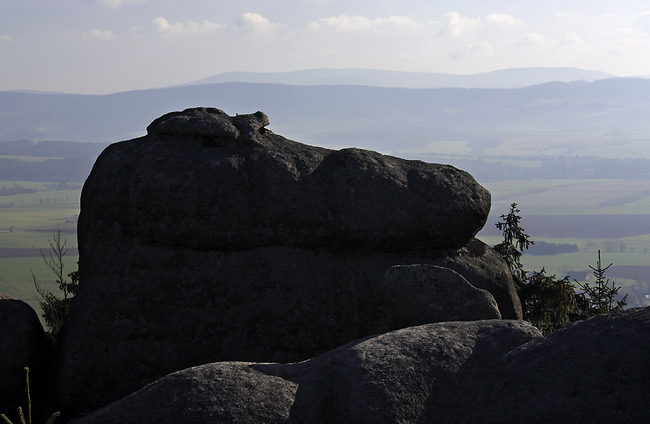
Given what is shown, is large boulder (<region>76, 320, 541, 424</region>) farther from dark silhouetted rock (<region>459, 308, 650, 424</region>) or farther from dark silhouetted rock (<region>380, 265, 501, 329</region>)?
dark silhouetted rock (<region>380, 265, 501, 329</region>)

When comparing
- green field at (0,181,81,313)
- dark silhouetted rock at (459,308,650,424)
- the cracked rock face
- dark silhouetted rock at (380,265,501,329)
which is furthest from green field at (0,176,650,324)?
dark silhouetted rock at (459,308,650,424)

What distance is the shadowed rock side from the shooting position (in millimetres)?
11195

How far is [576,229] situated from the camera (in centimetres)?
18525

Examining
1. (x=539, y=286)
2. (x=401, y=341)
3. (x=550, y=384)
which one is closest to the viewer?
(x=550, y=384)

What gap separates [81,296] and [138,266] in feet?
4.02

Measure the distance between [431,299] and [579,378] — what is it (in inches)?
167

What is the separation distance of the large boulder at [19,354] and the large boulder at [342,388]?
4.01 m

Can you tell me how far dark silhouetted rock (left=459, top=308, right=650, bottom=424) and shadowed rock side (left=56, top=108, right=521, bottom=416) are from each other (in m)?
3.69

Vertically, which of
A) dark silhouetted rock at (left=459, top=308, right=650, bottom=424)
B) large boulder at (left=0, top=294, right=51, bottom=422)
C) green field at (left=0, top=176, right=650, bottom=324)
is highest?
dark silhouetted rock at (left=459, top=308, right=650, bottom=424)

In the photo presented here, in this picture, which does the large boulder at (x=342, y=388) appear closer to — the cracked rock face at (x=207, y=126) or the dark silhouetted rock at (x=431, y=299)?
the dark silhouetted rock at (x=431, y=299)

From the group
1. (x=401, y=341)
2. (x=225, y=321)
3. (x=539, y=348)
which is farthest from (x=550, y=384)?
(x=225, y=321)

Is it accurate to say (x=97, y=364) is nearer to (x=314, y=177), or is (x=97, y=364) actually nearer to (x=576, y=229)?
(x=314, y=177)

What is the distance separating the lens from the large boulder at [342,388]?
7062 mm

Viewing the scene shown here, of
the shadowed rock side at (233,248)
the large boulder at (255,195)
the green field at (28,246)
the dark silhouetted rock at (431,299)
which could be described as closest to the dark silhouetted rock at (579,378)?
the dark silhouetted rock at (431,299)
